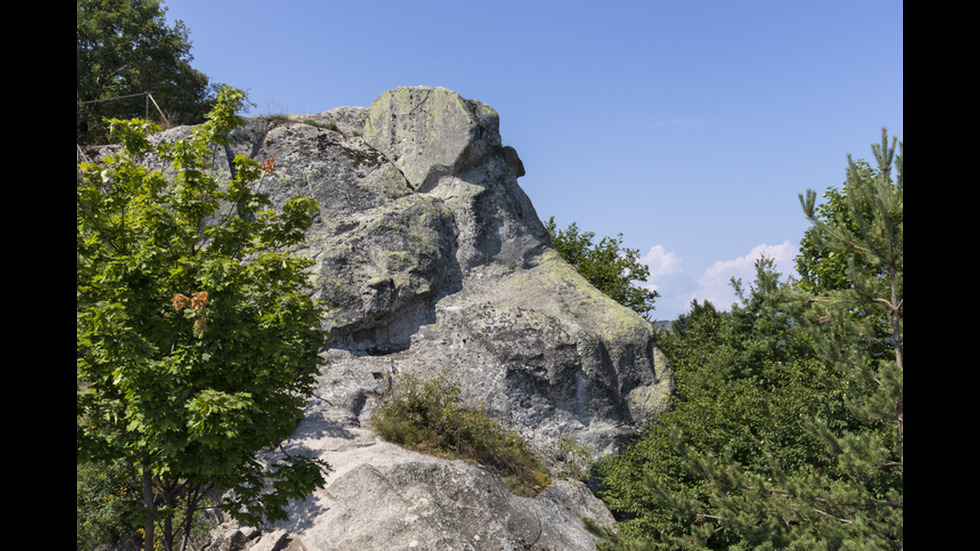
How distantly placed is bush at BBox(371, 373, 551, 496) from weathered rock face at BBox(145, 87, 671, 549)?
605mm

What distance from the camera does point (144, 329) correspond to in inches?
286

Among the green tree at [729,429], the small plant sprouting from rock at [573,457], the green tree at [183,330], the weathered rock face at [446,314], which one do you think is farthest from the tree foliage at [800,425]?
the green tree at [183,330]

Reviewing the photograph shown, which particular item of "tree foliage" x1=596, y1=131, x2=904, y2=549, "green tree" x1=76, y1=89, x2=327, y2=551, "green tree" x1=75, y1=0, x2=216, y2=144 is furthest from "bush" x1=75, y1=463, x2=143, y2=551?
"green tree" x1=75, y1=0, x2=216, y2=144

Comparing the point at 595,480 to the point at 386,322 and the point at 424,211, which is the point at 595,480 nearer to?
the point at 386,322

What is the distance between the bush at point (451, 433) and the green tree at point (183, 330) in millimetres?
5123

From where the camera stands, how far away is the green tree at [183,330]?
6.83 m

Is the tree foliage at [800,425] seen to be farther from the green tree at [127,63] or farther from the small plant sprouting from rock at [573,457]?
the green tree at [127,63]

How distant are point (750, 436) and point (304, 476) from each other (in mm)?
9880

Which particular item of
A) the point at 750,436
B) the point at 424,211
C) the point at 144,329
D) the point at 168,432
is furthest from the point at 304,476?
the point at 424,211

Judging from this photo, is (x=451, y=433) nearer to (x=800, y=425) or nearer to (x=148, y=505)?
(x=148, y=505)

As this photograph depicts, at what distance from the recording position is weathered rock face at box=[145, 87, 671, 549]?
12219 mm

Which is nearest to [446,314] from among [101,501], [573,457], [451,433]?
[451,433]

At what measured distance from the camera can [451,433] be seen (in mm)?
14609

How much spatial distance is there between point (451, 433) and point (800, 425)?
8.48 meters
